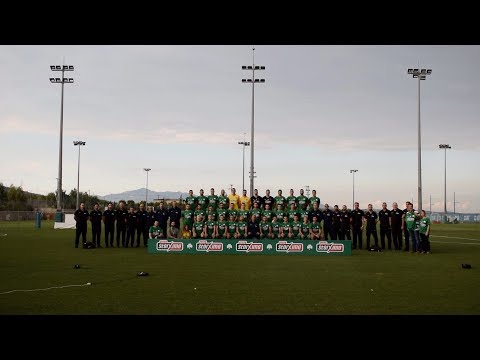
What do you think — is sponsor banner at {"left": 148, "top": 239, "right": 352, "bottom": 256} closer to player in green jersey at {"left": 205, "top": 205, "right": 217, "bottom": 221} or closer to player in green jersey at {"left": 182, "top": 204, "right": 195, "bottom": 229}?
player in green jersey at {"left": 205, "top": 205, "right": 217, "bottom": 221}

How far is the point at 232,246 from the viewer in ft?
64.2

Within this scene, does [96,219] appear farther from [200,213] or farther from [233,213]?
[233,213]

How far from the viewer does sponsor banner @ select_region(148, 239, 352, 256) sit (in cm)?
1944

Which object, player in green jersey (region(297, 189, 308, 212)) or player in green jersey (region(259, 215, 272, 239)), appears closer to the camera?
player in green jersey (region(259, 215, 272, 239))

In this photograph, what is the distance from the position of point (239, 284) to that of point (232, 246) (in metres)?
8.23

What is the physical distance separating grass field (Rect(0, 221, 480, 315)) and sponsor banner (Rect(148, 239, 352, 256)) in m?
0.97

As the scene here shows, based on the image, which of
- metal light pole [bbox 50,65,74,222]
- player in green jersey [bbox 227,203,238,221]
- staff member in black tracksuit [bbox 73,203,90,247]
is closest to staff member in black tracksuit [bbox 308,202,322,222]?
player in green jersey [bbox 227,203,238,221]

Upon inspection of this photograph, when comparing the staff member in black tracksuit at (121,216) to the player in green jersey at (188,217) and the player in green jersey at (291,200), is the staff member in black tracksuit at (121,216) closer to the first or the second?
the player in green jersey at (188,217)

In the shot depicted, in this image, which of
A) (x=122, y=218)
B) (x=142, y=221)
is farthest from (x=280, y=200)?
(x=122, y=218)

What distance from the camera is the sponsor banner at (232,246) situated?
19438mm

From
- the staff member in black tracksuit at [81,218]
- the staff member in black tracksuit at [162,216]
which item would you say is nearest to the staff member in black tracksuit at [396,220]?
the staff member in black tracksuit at [162,216]
